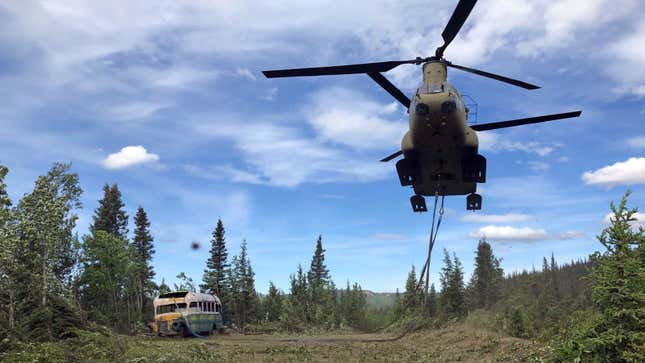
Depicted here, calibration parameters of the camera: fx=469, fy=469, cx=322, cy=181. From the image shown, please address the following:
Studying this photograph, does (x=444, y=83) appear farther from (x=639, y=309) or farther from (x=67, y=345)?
(x=67, y=345)

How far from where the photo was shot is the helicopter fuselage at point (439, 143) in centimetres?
1286

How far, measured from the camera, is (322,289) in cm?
7088

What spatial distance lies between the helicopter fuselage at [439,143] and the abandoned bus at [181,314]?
21.7 meters

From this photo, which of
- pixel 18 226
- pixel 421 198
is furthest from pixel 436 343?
pixel 18 226

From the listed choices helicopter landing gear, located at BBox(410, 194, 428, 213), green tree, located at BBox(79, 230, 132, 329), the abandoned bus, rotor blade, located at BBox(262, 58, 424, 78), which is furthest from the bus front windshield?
rotor blade, located at BBox(262, 58, 424, 78)

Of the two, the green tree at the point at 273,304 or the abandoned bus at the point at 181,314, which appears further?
the green tree at the point at 273,304

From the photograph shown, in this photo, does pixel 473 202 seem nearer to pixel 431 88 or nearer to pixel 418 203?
pixel 418 203

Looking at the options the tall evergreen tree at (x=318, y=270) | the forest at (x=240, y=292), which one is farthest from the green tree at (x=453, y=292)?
the tall evergreen tree at (x=318, y=270)

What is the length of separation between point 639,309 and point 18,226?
114 ft

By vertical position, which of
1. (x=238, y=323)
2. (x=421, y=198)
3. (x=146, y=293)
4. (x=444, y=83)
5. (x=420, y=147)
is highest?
(x=444, y=83)

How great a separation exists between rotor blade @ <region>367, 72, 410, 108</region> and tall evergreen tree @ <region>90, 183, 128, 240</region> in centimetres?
4993

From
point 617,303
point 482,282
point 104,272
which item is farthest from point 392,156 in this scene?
point 482,282

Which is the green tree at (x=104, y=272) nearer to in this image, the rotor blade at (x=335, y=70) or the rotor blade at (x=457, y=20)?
the rotor blade at (x=335, y=70)

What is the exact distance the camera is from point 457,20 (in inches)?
451
